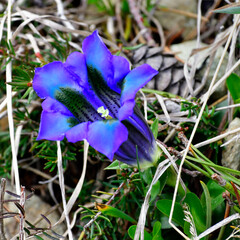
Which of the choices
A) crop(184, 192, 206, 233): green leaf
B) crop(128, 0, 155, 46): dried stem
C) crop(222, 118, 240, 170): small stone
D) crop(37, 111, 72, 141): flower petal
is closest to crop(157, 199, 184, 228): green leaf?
crop(184, 192, 206, 233): green leaf

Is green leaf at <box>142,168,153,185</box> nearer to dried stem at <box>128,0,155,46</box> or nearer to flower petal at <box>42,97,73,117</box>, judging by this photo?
flower petal at <box>42,97,73,117</box>

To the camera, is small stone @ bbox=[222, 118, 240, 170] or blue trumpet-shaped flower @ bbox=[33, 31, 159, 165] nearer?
blue trumpet-shaped flower @ bbox=[33, 31, 159, 165]

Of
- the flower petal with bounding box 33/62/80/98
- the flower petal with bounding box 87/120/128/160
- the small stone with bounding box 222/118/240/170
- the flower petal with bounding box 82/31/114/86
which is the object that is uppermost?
the flower petal with bounding box 82/31/114/86

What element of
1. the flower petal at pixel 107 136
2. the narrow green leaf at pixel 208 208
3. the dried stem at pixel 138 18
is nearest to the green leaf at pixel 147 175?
the narrow green leaf at pixel 208 208

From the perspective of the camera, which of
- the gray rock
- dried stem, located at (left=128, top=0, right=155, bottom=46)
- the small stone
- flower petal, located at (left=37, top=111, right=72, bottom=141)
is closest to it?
flower petal, located at (left=37, top=111, right=72, bottom=141)

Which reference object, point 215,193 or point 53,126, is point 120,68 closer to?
point 53,126

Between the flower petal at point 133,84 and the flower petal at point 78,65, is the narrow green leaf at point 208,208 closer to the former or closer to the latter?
the flower petal at point 133,84

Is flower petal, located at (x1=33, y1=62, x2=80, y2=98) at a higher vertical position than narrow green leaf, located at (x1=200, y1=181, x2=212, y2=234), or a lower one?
higher
